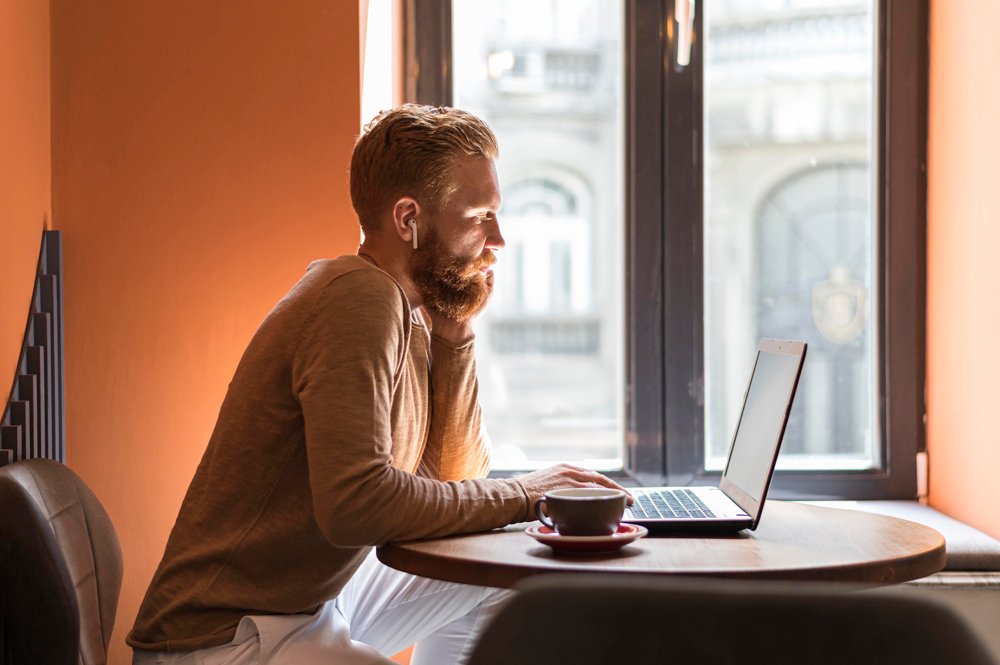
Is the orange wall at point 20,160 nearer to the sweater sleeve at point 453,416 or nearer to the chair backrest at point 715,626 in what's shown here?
the sweater sleeve at point 453,416

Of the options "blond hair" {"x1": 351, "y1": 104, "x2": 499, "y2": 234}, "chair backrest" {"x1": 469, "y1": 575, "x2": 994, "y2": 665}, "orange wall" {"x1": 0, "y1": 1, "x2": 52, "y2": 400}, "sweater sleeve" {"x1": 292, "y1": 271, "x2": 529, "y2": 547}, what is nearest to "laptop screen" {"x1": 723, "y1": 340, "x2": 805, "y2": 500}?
"sweater sleeve" {"x1": 292, "y1": 271, "x2": 529, "y2": 547}

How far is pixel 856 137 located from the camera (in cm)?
280

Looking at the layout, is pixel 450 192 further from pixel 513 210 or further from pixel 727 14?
pixel 727 14

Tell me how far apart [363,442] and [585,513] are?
1.00ft

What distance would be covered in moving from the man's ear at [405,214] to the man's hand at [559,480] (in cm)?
48

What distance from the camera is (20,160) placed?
2.13 m

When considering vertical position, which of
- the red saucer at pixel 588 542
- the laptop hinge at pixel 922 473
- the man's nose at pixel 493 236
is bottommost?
the laptop hinge at pixel 922 473

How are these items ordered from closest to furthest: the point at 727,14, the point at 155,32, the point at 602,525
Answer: the point at 602,525 < the point at 155,32 < the point at 727,14

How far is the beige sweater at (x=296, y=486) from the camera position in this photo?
1338mm

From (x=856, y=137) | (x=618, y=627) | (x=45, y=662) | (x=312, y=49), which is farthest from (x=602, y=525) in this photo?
(x=856, y=137)

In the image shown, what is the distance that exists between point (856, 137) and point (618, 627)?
244 cm

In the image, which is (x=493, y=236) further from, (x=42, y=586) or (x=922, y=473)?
(x=922, y=473)

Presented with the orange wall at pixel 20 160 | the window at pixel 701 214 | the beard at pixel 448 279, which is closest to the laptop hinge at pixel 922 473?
the window at pixel 701 214

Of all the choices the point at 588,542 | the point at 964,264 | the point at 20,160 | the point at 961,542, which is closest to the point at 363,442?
the point at 588,542
